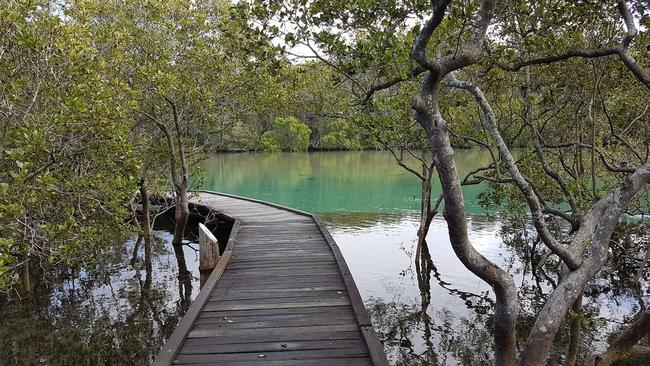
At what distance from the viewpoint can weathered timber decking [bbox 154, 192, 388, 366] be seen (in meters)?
4.60

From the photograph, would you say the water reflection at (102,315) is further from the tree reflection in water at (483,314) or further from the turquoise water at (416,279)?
the tree reflection in water at (483,314)

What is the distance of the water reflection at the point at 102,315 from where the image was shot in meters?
7.22

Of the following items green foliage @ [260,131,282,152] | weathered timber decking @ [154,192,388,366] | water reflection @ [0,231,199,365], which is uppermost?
green foliage @ [260,131,282,152]

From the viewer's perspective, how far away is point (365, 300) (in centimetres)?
991

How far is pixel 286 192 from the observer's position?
28.1 metres

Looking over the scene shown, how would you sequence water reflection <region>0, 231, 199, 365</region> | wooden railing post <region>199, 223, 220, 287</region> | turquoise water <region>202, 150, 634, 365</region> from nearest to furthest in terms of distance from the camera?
water reflection <region>0, 231, 199, 365</region> < turquoise water <region>202, 150, 634, 365</region> < wooden railing post <region>199, 223, 220, 287</region>

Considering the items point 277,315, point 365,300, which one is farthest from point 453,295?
point 277,315

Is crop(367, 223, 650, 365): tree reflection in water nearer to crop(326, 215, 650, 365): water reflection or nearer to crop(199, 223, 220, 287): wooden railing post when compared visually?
crop(326, 215, 650, 365): water reflection

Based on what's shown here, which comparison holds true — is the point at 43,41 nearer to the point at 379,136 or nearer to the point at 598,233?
the point at 598,233

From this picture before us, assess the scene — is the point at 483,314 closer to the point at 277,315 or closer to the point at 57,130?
the point at 277,315

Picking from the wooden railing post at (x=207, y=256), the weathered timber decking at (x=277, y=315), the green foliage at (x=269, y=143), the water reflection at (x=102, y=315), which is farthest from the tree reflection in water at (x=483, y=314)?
the green foliage at (x=269, y=143)

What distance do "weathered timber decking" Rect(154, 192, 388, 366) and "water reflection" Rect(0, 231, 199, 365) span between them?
70.0 inches

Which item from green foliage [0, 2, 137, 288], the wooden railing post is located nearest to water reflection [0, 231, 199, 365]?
the wooden railing post

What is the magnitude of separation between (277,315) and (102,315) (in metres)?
4.81
